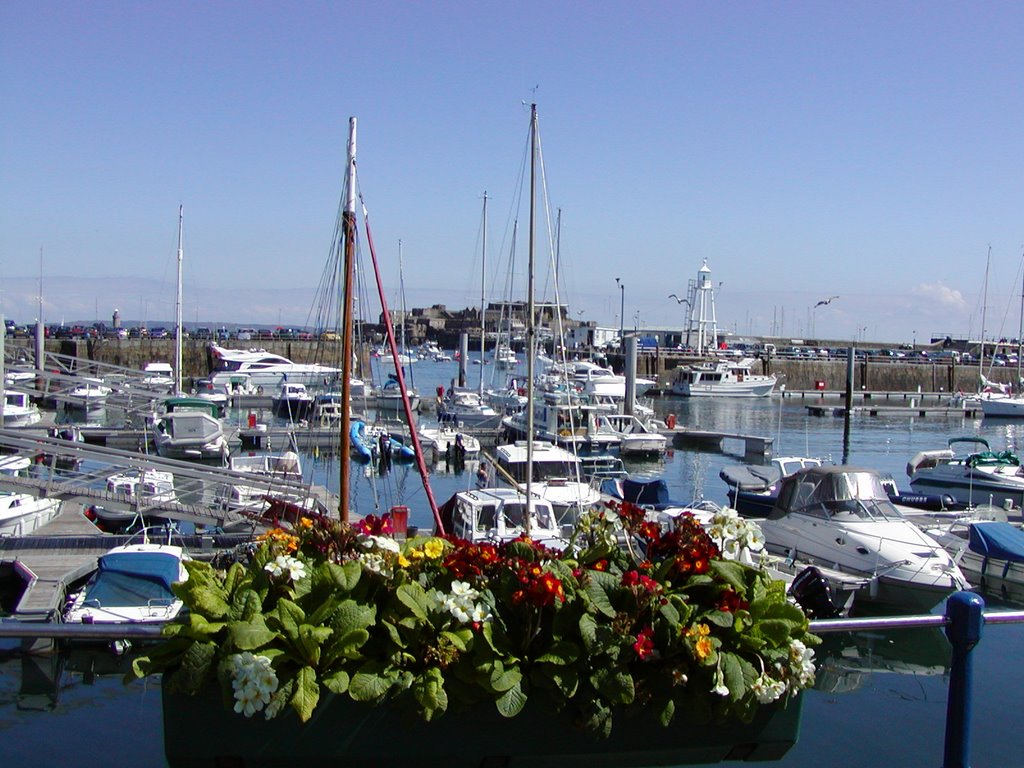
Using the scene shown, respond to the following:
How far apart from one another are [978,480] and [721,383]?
48.6m

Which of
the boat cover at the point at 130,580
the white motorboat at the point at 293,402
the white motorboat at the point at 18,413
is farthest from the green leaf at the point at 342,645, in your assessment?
the white motorboat at the point at 293,402

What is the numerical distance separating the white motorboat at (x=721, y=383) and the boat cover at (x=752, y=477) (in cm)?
4660

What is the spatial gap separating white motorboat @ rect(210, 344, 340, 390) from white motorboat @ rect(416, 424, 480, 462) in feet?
70.6

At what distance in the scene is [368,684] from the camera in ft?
11.5

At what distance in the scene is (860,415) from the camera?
67.2 m

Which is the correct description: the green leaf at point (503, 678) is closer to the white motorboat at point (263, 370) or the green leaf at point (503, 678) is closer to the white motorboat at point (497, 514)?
the white motorboat at point (497, 514)

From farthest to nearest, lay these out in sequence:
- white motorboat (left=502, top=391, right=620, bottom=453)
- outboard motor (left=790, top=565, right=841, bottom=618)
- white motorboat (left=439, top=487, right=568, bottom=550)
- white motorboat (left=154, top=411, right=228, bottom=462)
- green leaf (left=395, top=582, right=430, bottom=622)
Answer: white motorboat (left=502, top=391, right=620, bottom=453), white motorboat (left=154, top=411, right=228, bottom=462), white motorboat (left=439, top=487, right=568, bottom=550), outboard motor (left=790, top=565, right=841, bottom=618), green leaf (left=395, top=582, right=430, bottom=622)

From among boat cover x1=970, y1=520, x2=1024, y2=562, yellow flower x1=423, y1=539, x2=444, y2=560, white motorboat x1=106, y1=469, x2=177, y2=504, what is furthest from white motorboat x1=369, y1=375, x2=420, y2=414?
yellow flower x1=423, y1=539, x2=444, y2=560

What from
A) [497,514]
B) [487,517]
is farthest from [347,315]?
[487,517]

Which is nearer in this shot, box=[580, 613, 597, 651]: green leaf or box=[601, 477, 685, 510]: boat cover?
box=[580, 613, 597, 651]: green leaf

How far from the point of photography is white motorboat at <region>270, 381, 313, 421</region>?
54469 millimetres

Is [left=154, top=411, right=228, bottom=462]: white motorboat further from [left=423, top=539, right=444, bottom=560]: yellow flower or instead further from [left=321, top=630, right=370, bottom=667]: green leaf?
[left=321, top=630, right=370, bottom=667]: green leaf

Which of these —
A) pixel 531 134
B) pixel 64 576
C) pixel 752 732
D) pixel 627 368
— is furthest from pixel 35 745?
pixel 627 368

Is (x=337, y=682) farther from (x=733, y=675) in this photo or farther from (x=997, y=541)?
(x=997, y=541)
